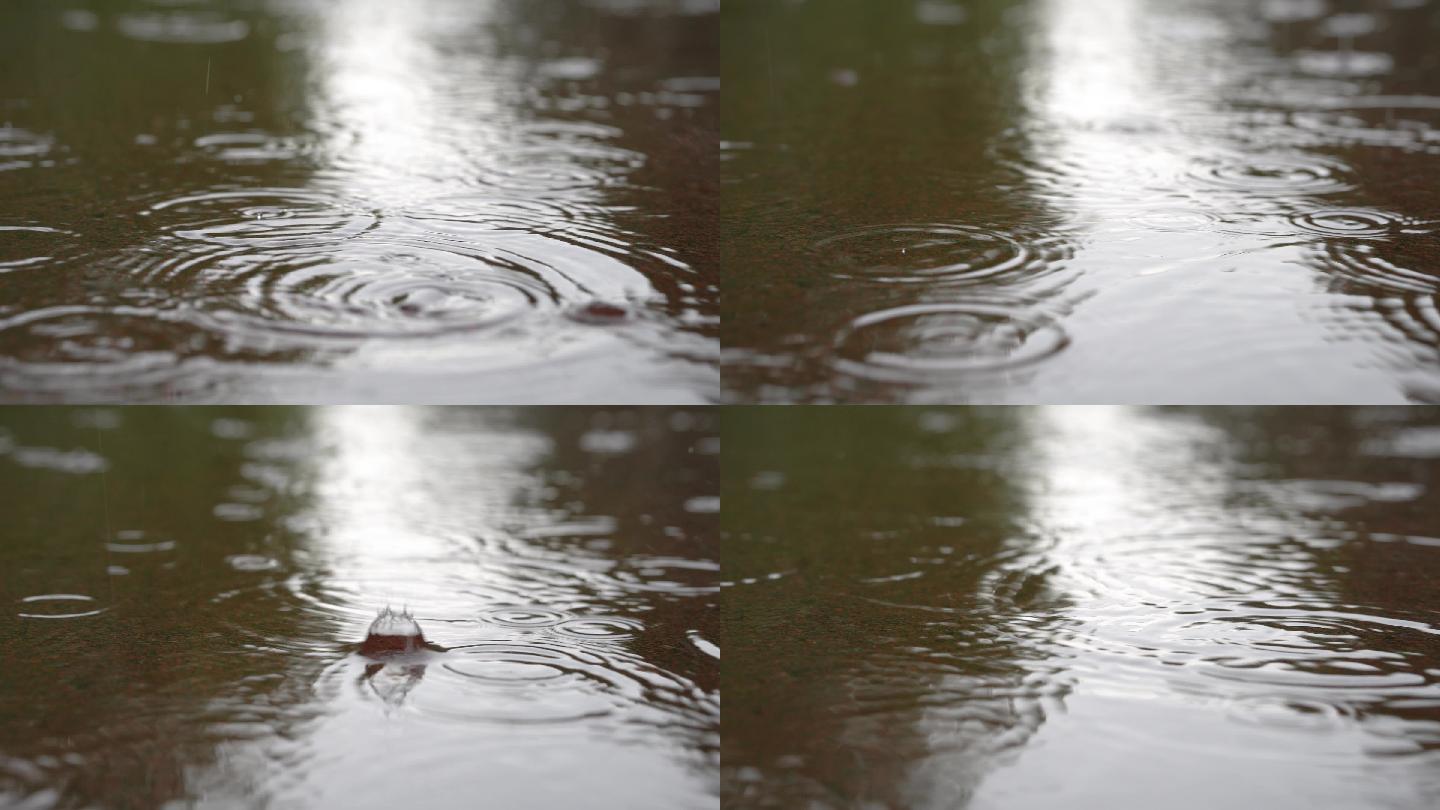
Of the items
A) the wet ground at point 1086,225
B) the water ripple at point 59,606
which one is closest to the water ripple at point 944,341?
the wet ground at point 1086,225

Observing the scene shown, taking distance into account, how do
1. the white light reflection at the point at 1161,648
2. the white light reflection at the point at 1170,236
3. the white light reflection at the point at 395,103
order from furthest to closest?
the white light reflection at the point at 395,103 → the white light reflection at the point at 1170,236 → the white light reflection at the point at 1161,648

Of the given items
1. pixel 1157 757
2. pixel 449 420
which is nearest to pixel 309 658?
pixel 1157 757

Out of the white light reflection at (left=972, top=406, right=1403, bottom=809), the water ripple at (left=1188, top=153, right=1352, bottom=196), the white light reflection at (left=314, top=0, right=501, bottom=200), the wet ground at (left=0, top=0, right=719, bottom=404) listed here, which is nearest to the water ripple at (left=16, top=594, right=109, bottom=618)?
the wet ground at (left=0, top=0, right=719, bottom=404)

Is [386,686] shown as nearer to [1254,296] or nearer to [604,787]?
[604,787]

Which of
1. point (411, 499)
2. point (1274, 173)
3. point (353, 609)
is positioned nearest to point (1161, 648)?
point (1274, 173)

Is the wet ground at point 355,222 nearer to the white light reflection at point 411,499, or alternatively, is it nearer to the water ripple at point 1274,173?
the white light reflection at point 411,499

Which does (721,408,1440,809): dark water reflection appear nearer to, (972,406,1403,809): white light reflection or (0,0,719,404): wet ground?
(972,406,1403,809): white light reflection
